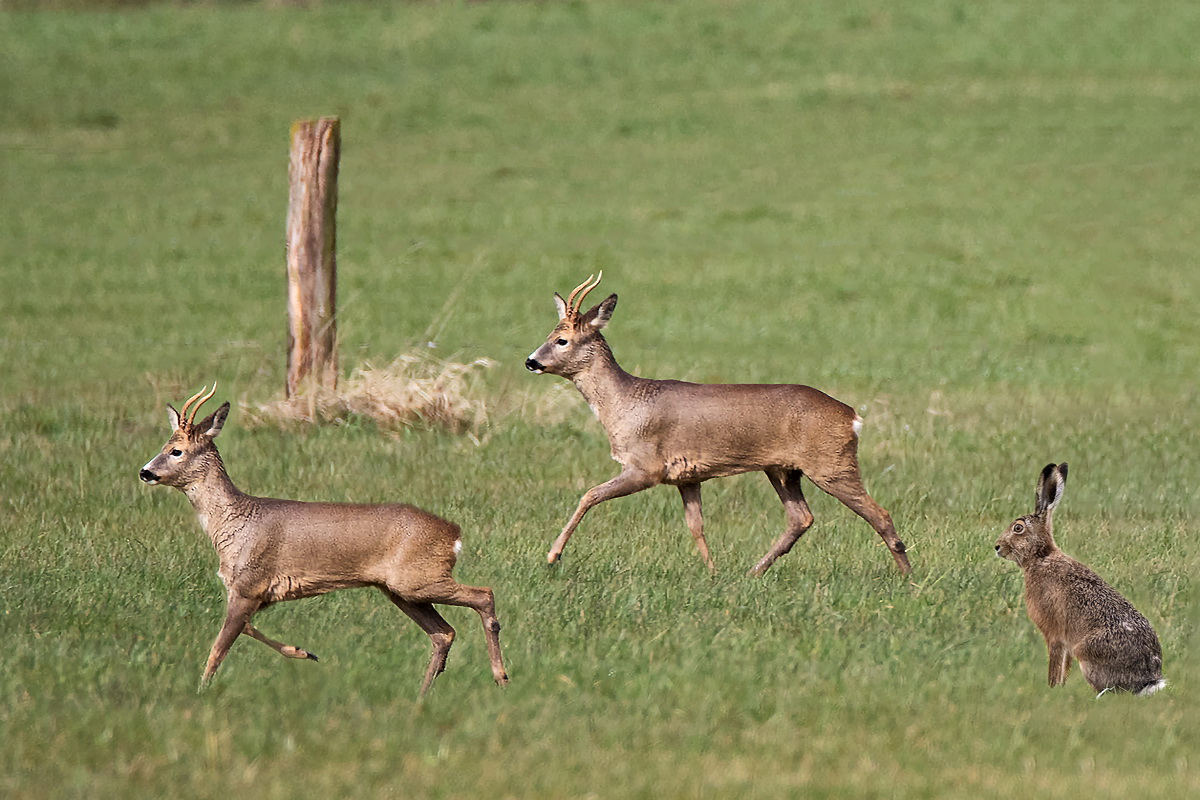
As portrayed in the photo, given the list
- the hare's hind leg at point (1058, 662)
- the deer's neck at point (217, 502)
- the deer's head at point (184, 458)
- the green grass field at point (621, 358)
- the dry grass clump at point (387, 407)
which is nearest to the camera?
the green grass field at point (621, 358)

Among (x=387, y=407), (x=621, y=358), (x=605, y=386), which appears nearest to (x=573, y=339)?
(x=605, y=386)

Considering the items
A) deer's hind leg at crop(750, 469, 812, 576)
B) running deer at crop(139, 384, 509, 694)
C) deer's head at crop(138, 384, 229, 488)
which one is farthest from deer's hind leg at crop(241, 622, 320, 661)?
deer's hind leg at crop(750, 469, 812, 576)

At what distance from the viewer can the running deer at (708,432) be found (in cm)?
1005

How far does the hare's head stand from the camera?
8438 millimetres

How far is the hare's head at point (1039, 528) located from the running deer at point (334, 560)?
246 centimetres

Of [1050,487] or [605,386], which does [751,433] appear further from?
[1050,487]

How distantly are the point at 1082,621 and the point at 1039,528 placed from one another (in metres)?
0.87

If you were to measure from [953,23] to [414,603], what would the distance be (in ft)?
109

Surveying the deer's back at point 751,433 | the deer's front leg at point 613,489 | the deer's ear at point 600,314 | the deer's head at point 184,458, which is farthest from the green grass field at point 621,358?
the deer's ear at point 600,314

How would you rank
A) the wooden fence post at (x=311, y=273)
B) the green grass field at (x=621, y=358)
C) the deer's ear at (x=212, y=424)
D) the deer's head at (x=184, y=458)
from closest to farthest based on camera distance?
the green grass field at (x=621, y=358) < the deer's head at (x=184, y=458) < the deer's ear at (x=212, y=424) < the wooden fence post at (x=311, y=273)

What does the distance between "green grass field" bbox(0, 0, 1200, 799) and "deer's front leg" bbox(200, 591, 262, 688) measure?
14 centimetres

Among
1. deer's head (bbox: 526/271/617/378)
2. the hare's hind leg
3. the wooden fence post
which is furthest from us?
the wooden fence post

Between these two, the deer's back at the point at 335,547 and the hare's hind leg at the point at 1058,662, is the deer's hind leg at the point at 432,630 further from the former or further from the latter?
the hare's hind leg at the point at 1058,662

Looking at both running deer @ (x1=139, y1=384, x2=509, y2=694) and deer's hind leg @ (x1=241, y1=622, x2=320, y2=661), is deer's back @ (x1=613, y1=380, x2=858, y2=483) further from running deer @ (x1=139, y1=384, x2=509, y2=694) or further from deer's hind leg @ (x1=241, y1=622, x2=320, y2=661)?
deer's hind leg @ (x1=241, y1=622, x2=320, y2=661)
